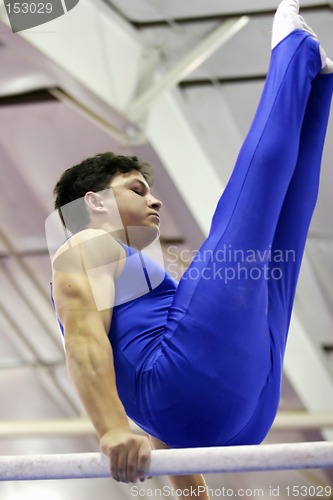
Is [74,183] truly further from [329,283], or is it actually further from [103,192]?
[329,283]

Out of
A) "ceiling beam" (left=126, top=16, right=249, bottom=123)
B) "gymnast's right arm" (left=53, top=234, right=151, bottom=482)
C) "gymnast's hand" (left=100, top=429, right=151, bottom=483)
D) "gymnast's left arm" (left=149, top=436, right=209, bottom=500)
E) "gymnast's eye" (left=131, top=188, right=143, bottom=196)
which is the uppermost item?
"gymnast's eye" (left=131, top=188, right=143, bottom=196)

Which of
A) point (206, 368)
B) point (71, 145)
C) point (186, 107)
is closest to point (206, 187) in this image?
point (186, 107)

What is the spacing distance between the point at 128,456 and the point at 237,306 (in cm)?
53

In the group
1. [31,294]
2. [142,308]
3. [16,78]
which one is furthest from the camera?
[31,294]

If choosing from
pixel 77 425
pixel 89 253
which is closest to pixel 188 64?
pixel 89 253

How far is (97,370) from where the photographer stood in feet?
6.84

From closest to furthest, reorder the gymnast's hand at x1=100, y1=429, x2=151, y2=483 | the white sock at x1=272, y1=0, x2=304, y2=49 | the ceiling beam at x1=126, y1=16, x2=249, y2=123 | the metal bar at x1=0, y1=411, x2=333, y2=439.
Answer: the gymnast's hand at x1=100, y1=429, x2=151, y2=483
the white sock at x1=272, y1=0, x2=304, y2=49
the ceiling beam at x1=126, y1=16, x2=249, y2=123
the metal bar at x1=0, y1=411, x2=333, y2=439

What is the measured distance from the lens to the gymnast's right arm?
1.96m

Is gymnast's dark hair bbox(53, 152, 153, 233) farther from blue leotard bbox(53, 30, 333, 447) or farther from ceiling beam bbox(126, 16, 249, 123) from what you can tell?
ceiling beam bbox(126, 16, 249, 123)

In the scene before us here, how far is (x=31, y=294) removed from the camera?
22.9ft

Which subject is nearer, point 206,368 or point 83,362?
point 83,362

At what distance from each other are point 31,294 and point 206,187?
1.93 m

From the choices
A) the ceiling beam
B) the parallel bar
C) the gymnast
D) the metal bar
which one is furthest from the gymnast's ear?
the metal bar

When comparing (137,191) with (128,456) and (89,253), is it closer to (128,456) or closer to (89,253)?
(89,253)
